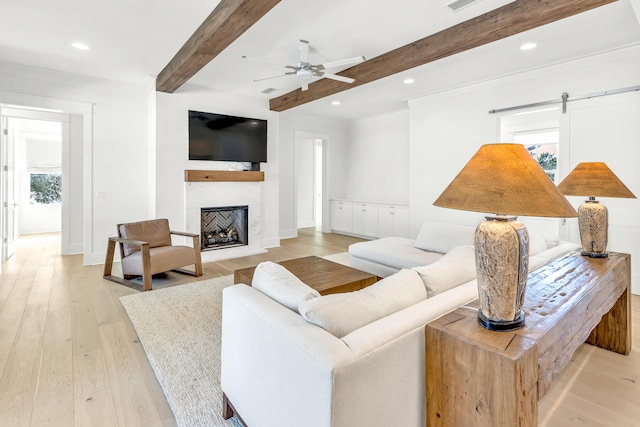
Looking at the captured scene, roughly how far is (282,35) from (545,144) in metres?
4.13

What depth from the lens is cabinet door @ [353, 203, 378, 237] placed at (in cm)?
695

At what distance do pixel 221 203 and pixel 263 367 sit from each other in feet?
14.4

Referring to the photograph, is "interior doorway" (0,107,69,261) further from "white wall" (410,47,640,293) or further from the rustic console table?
the rustic console table

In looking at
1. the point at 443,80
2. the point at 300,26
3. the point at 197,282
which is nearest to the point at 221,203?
the point at 197,282

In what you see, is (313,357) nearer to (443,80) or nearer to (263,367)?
(263,367)

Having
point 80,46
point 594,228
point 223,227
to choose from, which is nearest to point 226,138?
point 223,227

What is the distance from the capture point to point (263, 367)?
1302 mm

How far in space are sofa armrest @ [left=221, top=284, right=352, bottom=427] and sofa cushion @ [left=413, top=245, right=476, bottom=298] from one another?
0.71 meters

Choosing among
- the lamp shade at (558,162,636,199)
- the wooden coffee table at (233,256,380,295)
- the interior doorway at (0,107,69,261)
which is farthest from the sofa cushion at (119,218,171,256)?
the interior doorway at (0,107,69,261)

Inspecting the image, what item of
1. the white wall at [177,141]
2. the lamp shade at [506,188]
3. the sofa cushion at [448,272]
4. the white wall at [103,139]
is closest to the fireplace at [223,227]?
the white wall at [177,141]

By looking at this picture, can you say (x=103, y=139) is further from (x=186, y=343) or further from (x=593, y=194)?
(x=593, y=194)

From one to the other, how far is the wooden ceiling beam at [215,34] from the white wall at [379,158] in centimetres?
434

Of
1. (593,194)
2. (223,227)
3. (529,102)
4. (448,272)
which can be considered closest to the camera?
(448,272)

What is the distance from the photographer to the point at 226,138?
541 cm
